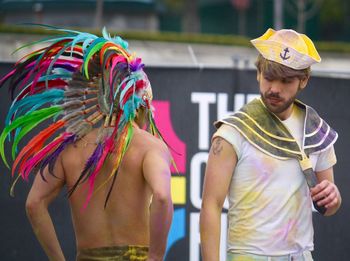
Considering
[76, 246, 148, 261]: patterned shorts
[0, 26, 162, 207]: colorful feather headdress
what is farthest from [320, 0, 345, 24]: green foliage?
[76, 246, 148, 261]: patterned shorts

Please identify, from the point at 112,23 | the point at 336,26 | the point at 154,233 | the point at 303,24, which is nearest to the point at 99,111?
the point at 154,233

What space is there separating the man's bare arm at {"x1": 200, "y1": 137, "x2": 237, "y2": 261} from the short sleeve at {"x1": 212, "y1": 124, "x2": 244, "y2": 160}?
0.05 ft

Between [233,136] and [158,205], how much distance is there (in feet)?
1.44

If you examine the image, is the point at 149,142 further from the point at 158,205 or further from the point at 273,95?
the point at 273,95

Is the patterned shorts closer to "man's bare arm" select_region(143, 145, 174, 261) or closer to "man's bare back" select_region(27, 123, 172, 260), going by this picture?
"man's bare back" select_region(27, 123, 172, 260)

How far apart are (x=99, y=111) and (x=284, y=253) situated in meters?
1.11

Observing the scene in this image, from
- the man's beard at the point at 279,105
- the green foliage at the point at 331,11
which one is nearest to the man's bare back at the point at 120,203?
the man's beard at the point at 279,105

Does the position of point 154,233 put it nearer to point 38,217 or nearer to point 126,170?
point 126,170

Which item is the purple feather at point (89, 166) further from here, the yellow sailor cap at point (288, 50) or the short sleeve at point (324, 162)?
the short sleeve at point (324, 162)

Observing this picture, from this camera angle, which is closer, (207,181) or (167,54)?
(207,181)

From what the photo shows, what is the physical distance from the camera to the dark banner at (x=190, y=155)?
6246mm

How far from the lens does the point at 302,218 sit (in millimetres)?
3922

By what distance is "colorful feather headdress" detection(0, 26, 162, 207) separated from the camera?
4156mm

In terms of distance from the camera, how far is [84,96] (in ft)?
14.2
